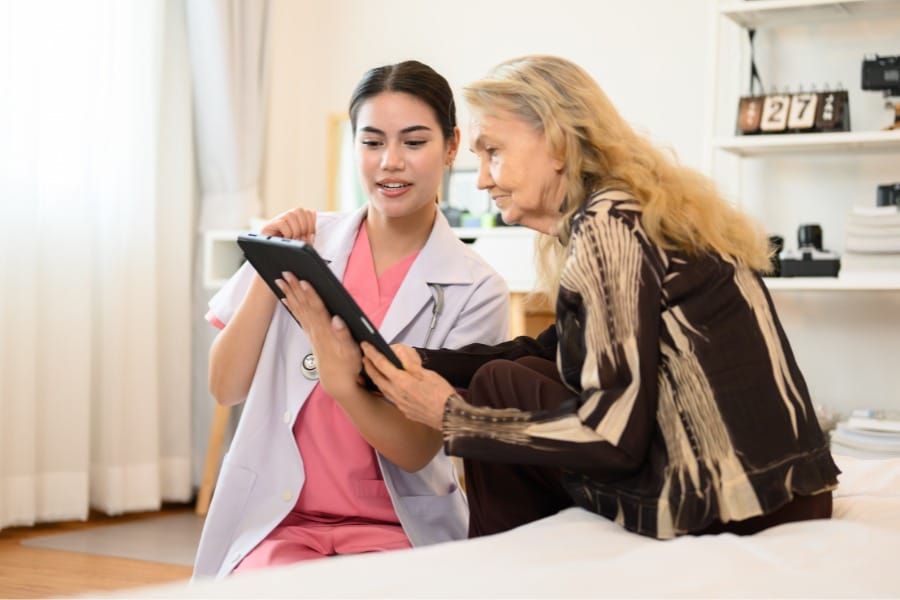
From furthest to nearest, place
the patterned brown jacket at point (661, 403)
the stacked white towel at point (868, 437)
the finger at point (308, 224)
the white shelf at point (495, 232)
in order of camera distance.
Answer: the white shelf at point (495, 232) < the stacked white towel at point (868, 437) < the finger at point (308, 224) < the patterned brown jacket at point (661, 403)

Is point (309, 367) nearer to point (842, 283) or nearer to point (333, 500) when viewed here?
point (333, 500)

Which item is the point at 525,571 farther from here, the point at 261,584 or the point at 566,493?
the point at 566,493

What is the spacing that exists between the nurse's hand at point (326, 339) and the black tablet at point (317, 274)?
1cm

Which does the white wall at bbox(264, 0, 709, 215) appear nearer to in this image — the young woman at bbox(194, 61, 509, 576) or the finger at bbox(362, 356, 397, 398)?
the young woman at bbox(194, 61, 509, 576)

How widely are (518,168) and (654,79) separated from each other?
2.29m

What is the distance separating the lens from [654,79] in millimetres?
3486

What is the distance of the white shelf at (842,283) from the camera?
279 cm

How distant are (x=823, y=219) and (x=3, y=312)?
229cm

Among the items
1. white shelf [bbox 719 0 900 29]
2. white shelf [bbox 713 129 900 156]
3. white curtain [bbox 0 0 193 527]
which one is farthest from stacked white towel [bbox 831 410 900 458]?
white curtain [bbox 0 0 193 527]

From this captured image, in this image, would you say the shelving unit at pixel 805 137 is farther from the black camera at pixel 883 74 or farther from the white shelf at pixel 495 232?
the white shelf at pixel 495 232

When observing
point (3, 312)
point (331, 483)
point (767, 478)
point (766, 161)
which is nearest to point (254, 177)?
point (3, 312)

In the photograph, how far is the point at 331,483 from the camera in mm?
1604

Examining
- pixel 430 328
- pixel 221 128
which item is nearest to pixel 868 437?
pixel 430 328

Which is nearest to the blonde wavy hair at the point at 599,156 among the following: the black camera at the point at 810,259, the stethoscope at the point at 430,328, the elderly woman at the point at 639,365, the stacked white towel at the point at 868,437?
the elderly woman at the point at 639,365
